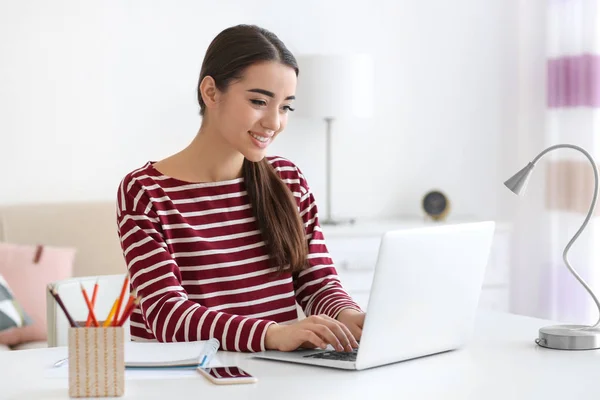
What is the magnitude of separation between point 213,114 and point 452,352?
682 mm

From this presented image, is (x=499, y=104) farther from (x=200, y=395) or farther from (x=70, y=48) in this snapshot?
(x=200, y=395)

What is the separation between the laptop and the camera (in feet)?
4.64

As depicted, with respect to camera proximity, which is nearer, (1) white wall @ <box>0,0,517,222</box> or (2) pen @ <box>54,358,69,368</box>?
(2) pen @ <box>54,358,69,368</box>

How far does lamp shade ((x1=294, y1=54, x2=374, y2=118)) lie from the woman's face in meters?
1.82

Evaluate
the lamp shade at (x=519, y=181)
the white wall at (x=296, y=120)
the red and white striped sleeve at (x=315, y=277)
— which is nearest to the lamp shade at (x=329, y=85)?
the white wall at (x=296, y=120)

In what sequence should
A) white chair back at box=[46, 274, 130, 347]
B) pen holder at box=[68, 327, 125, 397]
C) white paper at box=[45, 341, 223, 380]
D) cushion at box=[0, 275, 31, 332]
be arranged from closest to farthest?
pen holder at box=[68, 327, 125, 397]
white paper at box=[45, 341, 223, 380]
white chair back at box=[46, 274, 130, 347]
cushion at box=[0, 275, 31, 332]

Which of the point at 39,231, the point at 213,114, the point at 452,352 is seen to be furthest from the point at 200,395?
the point at 39,231

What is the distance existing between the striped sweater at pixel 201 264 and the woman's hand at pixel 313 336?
4.3 inches

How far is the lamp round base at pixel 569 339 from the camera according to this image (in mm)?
1603

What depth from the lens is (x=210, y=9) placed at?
3820 millimetres

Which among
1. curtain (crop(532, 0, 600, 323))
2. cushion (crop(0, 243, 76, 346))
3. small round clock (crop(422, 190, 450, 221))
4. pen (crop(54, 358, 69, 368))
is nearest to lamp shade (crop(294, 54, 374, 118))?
small round clock (crop(422, 190, 450, 221))

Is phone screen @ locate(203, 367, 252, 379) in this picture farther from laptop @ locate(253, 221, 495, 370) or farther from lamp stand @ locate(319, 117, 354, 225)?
lamp stand @ locate(319, 117, 354, 225)

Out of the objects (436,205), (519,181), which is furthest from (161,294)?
(436,205)

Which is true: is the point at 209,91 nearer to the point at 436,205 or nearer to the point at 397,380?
the point at 397,380
